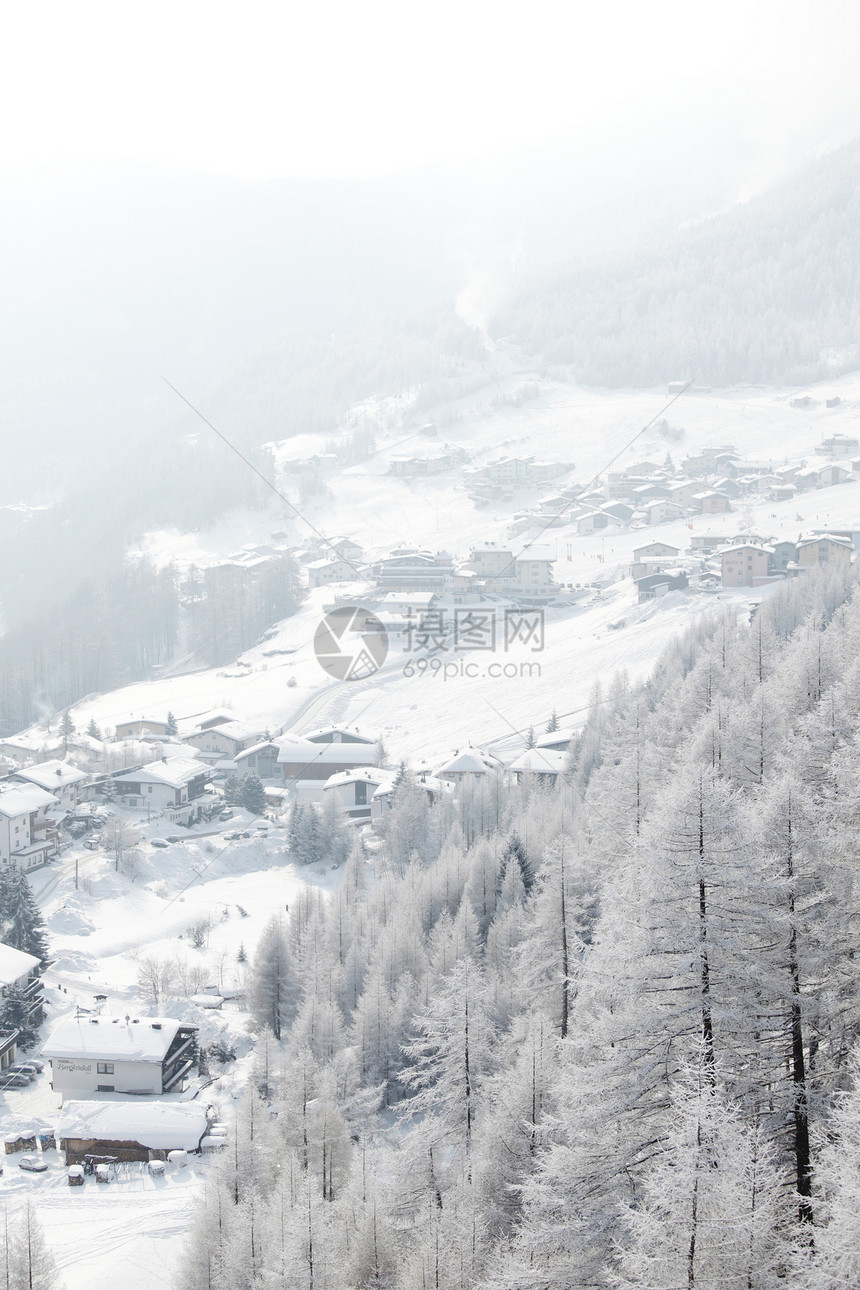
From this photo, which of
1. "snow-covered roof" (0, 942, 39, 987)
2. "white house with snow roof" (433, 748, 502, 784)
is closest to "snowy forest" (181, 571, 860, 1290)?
"snow-covered roof" (0, 942, 39, 987)

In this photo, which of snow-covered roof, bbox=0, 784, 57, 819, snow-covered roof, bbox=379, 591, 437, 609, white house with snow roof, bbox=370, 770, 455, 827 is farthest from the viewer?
snow-covered roof, bbox=379, 591, 437, 609

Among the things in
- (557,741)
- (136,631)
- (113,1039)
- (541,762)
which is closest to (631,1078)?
(113,1039)

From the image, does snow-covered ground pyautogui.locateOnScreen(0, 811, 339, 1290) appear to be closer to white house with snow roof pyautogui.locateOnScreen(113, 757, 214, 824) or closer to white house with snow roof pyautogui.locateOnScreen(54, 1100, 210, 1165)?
white house with snow roof pyautogui.locateOnScreen(54, 1100, 210, 1165)

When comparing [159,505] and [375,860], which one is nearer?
[375,860]

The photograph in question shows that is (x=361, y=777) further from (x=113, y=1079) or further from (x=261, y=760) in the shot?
(x=113, y=1079)

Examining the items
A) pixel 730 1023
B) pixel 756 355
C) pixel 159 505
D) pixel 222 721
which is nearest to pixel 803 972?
pixel 730 1023

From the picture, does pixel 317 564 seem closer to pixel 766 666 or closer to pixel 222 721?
pixel 222 721
